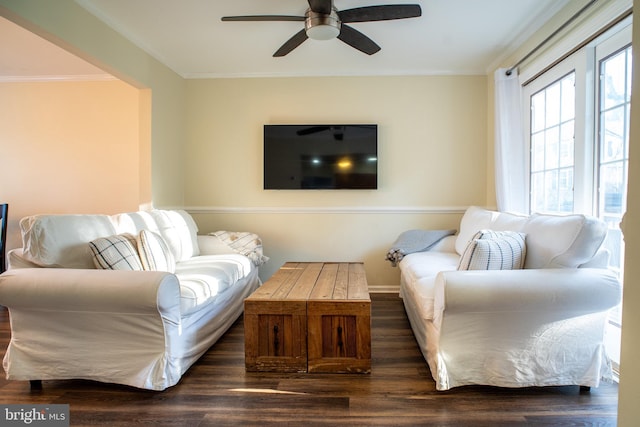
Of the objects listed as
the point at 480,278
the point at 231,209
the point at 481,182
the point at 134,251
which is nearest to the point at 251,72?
the point at 231,209

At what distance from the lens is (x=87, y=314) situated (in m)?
1.81

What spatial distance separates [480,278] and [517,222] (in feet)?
2.85

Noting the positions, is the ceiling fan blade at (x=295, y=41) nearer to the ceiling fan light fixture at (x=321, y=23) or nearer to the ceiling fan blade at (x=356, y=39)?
the ceiling fan light fixture at (x=321, y=23)

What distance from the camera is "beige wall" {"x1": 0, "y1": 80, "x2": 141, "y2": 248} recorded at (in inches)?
149

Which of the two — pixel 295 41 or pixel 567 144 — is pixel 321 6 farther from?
pixel 567 144

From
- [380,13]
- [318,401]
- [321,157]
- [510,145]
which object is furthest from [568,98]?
[318,401]

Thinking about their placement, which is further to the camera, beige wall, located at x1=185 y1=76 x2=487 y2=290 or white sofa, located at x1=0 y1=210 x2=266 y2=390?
beige wall, located at x1=185 y1=76 x2=487 y2=290

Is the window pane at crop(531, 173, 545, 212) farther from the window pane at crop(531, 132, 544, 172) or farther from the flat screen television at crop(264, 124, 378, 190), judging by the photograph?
the flat screen television at crop(264, 124, 378, 190)

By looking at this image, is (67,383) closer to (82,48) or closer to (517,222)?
(82,48)

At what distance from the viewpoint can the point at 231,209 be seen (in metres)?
3.87

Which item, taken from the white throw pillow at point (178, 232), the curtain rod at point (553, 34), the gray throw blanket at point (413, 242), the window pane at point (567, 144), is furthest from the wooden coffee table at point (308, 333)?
the curtain rod at point (553, 34)

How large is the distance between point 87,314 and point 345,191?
2.60 m

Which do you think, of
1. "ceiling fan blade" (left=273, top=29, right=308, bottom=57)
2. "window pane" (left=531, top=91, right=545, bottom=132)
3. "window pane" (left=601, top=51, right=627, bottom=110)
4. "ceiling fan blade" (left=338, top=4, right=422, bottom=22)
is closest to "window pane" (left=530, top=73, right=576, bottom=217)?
"window pane" (left=531, top=91, right=545, bottom=132)

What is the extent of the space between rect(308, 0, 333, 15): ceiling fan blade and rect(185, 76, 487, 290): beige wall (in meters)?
1.69
